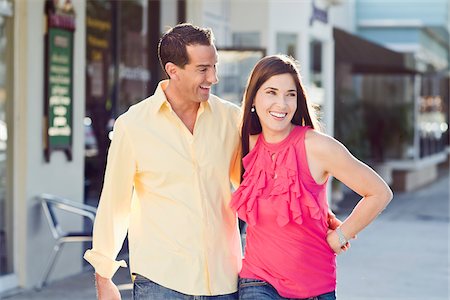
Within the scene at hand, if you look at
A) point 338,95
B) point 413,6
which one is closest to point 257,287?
point 338,95

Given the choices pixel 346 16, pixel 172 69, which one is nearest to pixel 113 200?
pixel 172 69

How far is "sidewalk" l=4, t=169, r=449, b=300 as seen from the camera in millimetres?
8680

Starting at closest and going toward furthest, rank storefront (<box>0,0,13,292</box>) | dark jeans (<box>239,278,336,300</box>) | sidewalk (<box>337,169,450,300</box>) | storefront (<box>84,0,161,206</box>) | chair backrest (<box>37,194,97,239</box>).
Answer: dark jeans (<box>239,278,336,300</box>)
storefront (<box>0,0,13,292</box>)
chair backrest (<box>37,194,97,239</box>)
sidewalk (<box>337,169,450,300</box>)
storefront (<box>84,0,161,206</box>)

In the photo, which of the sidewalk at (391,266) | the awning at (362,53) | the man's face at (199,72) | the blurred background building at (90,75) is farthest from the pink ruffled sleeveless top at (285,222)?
the awning at (362,53)

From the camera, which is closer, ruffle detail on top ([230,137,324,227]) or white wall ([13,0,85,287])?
ruffle detail on top ([230,137,324,227])

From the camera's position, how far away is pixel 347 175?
12.6 ft

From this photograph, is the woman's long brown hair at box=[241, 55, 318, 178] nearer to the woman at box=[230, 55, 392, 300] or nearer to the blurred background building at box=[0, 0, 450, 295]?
the woman at box=[230, 55, 392, 300]

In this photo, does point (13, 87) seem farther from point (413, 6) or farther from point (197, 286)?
point (413, 6)

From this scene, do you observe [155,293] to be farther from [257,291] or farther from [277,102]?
[277,102]

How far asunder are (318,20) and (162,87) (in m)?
10.5

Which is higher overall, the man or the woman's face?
the woman's face

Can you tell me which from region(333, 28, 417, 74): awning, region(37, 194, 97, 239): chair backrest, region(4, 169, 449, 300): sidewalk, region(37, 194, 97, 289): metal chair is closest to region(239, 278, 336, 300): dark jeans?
region(4, 169, 449, 300): sidewalk

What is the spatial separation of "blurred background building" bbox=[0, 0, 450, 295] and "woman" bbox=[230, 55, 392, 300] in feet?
2.17

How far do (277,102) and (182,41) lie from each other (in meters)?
0.42
